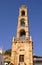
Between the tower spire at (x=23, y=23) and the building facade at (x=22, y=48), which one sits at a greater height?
the tower spire at (x=23, y=23)

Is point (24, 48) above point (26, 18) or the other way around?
the other way around

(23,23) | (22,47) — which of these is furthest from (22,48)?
(23,23)

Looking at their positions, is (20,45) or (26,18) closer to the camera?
(20,45)

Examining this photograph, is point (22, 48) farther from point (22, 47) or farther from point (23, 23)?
point (23, 23)

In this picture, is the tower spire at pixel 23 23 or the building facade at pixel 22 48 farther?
the tower spire at pixel 23 23

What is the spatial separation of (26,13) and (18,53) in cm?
985

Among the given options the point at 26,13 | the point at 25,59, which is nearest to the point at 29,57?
the point at 25,59

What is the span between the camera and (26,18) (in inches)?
1761

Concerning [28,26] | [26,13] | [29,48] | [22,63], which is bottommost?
[22,63]

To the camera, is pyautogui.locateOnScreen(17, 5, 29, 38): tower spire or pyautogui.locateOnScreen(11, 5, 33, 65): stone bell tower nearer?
pyautogui.locateOnScreen(11, 5, 33, 65): stone bell tower

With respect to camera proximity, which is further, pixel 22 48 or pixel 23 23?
pixel 23 23

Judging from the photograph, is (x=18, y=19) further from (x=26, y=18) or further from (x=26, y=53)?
(x=26, y=53)

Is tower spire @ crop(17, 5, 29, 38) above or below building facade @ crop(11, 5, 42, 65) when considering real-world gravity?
above

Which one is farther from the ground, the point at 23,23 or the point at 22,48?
the point at 23,23
